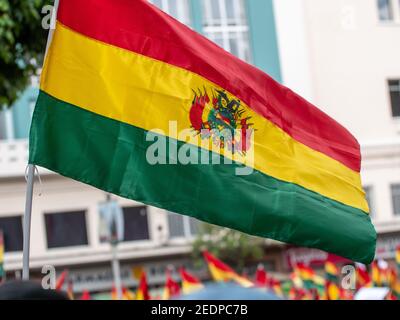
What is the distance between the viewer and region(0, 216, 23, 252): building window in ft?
72.3

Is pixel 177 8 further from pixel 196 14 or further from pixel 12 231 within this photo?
pixel 12 231

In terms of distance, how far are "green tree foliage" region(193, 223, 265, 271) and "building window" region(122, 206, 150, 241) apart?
1425mm

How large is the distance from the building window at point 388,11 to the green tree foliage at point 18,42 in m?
16.2

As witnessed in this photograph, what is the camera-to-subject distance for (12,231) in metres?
22.1

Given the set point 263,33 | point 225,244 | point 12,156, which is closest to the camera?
point 12,156

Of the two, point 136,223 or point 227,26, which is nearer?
point 136,223

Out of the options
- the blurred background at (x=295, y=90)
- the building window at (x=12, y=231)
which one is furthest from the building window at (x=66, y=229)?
the building window at (x=12, y=231)

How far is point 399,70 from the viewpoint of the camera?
23984 mm

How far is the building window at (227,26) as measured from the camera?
→ 2347 cm

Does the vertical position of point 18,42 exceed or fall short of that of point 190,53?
it exceeds it

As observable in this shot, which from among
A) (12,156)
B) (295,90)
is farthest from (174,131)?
(295,90)

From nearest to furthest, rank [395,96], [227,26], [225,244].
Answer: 1. [225,244]
2. [227,26]
3. [395,96]

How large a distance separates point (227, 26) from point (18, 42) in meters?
→ 15.4

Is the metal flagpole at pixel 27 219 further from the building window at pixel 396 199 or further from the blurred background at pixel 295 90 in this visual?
the building window at pixel 396 199
